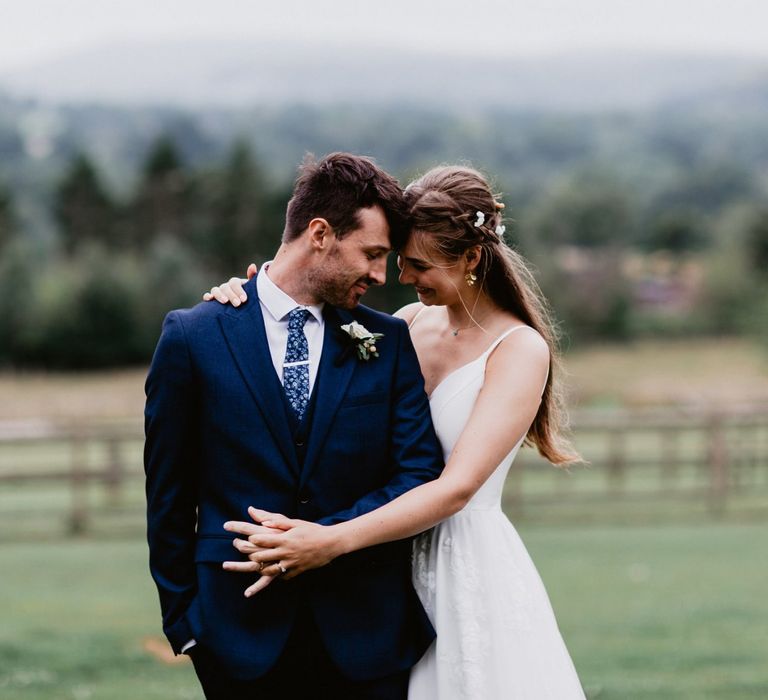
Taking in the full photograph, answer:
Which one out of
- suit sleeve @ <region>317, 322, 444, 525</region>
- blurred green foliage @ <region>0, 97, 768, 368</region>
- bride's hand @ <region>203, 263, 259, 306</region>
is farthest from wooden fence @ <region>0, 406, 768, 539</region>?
blurred green foliage @ <region>0, 97, 768, 368</region>

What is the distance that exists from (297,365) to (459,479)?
1.85ft

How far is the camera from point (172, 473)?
10.8 ft

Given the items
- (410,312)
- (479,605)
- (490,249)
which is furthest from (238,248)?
(479,605)

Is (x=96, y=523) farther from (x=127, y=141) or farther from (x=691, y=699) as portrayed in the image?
(x=127, y=141)

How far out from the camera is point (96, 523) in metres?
14.6

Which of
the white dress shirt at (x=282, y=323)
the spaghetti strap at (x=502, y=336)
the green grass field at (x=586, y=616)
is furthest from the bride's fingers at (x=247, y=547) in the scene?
the green grass field at (x=586, y=616)

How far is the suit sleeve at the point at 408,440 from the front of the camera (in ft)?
10.8

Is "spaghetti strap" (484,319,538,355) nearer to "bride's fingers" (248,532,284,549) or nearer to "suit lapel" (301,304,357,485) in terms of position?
"suit lapel" (301,304,357,485)

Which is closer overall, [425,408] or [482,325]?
[425,408]

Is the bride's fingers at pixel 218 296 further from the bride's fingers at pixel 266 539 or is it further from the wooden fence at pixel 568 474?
the wooden fence at pixel 568 474

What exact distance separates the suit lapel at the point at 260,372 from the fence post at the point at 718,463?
13.2 meters

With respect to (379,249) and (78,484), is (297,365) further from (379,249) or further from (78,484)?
(78,484)

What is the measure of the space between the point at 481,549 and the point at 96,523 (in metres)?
11.7

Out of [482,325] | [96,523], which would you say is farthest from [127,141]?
[482,325]
